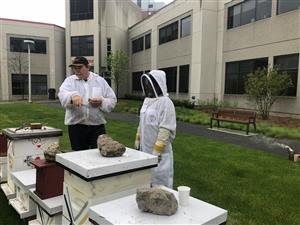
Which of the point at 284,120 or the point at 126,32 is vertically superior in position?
the point at 126,32

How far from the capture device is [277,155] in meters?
7.36

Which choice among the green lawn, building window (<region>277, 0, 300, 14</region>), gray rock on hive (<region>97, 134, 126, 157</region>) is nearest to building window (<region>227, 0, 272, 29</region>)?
building window (<region>277, 0, 300, 14</region>)

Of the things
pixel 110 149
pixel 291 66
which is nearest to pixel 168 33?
pixel 291 66

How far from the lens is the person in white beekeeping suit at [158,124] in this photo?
10.8ft

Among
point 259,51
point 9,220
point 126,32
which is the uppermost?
point 126,32

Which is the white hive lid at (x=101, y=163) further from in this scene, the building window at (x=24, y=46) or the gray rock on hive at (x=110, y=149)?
the building window at (x=24, y=46)

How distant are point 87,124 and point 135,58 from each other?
96.8 ft

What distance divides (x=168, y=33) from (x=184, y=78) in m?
5.01

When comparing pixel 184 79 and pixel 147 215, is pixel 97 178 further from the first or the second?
pixel 184 79

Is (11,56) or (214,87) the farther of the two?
(11,56)

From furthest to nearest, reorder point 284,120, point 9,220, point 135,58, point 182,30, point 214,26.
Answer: point 135,58 → point 182,30 → point 214,26 → point 284,120 → point 9,220

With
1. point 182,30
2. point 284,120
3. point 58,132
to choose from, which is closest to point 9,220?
point 58,132

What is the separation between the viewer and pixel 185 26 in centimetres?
2219

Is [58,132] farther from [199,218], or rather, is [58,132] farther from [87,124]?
[199,218]
